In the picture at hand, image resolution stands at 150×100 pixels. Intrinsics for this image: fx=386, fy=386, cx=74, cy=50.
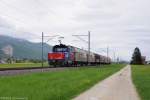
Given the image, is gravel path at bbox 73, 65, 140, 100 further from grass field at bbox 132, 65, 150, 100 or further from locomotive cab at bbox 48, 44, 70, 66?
locomotive cab at bbox 48, 44, 70, 66

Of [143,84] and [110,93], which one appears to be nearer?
[110,93]

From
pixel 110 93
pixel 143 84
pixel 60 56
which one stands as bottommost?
pixel 110 93

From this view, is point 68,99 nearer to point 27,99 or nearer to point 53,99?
point 53,99

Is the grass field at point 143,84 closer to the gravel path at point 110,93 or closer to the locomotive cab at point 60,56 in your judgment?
the gravel path at point 110,93

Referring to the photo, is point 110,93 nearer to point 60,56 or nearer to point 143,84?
point 143,84

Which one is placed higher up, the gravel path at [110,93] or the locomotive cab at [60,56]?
the locomotive cab at [60,56]

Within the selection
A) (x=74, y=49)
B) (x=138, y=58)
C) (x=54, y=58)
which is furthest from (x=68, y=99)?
(x=138, y=58)

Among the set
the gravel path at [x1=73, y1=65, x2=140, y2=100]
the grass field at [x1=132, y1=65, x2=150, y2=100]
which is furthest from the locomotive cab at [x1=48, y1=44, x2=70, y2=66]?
the gravel path at [x1=73, y1=65, x2=140, y2=100]

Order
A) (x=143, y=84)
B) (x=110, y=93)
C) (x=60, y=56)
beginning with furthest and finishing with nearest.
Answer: (x=60, y=56) → (x=143, y=84) → (x=110, y=93)

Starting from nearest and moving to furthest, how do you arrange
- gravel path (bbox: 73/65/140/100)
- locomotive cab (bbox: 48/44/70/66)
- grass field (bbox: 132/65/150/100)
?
1. gravel path (bbox: 73/65/140/100)
2. grass field (bbox: 132/65/150/100)
3. locomotive cab (bbox: 48/44/70/66)

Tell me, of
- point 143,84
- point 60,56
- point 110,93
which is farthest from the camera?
point 60,56

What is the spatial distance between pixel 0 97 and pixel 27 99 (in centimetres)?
120

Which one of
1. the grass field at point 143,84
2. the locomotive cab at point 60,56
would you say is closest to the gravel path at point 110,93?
the grass field at point 143,84

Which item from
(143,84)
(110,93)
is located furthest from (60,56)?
(110,93)
